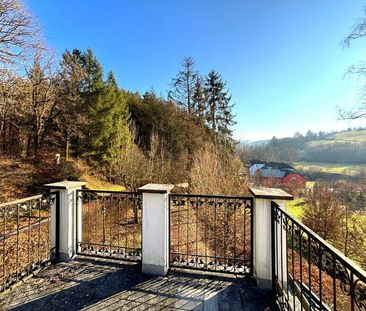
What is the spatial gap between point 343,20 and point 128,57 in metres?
11.0

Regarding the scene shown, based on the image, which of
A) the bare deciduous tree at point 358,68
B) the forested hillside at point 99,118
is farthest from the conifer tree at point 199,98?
the bare deciduous tree at point 358,68

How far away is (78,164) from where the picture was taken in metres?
14.4

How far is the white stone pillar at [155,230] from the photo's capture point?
288cm

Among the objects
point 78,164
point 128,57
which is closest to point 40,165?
point 78,164

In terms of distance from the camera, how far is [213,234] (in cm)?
716

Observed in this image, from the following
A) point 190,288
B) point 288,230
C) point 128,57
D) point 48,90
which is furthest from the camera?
point 128,57

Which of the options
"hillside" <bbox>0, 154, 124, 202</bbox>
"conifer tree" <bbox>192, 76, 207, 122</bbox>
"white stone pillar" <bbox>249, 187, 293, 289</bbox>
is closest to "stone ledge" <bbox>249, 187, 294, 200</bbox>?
"white stone pillar" <bbox>249, 187, 293, 289</bbox>

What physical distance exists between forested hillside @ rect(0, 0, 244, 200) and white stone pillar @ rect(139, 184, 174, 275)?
5296 millimetres

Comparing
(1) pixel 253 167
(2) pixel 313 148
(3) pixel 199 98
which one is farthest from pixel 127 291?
(2) pixel 313 148

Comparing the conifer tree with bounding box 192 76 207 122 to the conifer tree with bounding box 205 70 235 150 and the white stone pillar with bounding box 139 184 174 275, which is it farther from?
the white stone pillar with bounding box 139 184 174 275

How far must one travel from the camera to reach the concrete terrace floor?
2.26m

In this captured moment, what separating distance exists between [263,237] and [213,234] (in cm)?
481

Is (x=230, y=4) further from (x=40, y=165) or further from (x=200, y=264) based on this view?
(x=40, y=165)

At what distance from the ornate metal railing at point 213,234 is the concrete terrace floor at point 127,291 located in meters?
0.24
